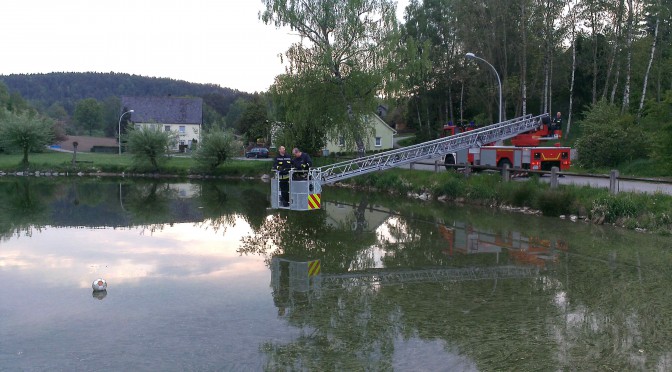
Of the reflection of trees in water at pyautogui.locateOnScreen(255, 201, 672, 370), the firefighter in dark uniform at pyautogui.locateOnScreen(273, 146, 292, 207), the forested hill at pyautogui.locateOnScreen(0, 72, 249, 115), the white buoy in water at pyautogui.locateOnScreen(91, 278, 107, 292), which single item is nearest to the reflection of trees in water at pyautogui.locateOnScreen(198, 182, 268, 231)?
the firefighter in dark uniform at pyautogui.locateOnScreen(273, 146, 292, 207)

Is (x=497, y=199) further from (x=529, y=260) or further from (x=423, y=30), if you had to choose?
(x=423, y=30)

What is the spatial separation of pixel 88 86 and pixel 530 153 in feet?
527

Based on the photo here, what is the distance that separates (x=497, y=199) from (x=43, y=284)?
676 inches

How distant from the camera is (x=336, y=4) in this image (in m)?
30.6

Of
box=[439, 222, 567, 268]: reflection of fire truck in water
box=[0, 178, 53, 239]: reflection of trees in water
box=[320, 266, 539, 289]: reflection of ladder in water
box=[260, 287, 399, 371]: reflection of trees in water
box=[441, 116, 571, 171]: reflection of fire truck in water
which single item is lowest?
box=[260, 287, 399, 371]: reflection of trees in water

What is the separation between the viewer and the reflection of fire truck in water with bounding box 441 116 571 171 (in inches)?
1033

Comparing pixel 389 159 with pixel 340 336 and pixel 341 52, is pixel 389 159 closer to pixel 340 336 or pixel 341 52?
pixel 341 52

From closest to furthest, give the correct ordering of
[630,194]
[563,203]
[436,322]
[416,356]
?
[416,356]
[436,322]
[630,194]
[563,203]

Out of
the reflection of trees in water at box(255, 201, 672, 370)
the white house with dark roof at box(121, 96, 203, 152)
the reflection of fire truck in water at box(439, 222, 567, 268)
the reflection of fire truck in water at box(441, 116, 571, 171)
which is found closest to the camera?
the reflection of trees in water at box(255, 201, 672, 370)

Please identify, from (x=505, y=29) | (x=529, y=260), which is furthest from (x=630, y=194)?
(x=505, y=29)

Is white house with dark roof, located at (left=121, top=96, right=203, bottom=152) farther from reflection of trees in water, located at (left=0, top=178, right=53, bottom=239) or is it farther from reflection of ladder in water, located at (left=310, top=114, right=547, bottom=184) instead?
reflection of ladder in water, located at (left=310, top=114, right=547, bottom=184)

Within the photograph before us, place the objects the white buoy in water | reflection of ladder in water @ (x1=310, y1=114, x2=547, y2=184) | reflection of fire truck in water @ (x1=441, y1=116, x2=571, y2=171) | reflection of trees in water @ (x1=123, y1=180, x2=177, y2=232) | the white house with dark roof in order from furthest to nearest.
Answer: the white house with dark roof < reflection of fire truck in water @ (x1=441, y1=116, x2=571, y2=171) < reflection of ladder in water @ (x1=310, y1=114, x2=547, y2=184) < reflection of trees in water @ (x1=123, y1=180, x2=177, y2=232) < the white buoy in water

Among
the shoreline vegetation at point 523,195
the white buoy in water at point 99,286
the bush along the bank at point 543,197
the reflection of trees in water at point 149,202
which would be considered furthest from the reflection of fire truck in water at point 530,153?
the white buoy in water at point 99,286

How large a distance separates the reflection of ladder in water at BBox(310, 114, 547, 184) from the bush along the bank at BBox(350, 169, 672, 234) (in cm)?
166
